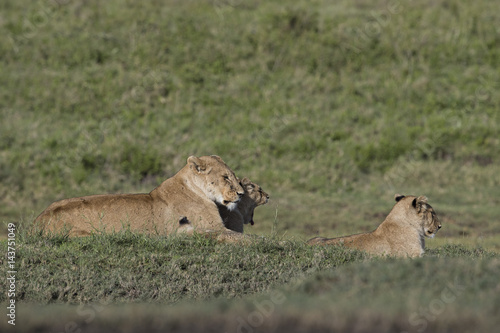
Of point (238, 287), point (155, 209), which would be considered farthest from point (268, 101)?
point (238, 287)

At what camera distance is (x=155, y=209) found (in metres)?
9.85

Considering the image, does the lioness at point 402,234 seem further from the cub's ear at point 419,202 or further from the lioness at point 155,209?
the lioness at point 155,209

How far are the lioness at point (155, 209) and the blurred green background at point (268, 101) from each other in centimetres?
794

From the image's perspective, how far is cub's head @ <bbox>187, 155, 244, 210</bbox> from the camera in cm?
1012

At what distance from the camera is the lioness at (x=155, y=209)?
9.70 metres

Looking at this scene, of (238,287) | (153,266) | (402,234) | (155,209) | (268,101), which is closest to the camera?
(238,287)

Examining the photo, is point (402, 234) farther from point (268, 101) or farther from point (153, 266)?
point (268, 101)

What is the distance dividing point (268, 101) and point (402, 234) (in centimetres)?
1536

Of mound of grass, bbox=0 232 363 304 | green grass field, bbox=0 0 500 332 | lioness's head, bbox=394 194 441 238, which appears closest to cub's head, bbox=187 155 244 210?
mound of grass, bbox=0 232 363 304

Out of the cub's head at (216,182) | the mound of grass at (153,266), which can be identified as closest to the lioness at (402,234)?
the mound of grass at (153,266)

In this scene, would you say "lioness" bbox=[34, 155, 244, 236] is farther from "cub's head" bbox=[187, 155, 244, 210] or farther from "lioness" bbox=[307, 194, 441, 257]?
"lioness" bbox=[307, 194, 441, 257]

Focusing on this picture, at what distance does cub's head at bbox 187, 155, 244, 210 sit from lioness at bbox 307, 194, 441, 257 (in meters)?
1.11

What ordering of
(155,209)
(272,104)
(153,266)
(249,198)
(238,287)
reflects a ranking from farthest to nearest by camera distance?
(272,104)
(249,198)
(155,209)
(153,266)
(238,287)

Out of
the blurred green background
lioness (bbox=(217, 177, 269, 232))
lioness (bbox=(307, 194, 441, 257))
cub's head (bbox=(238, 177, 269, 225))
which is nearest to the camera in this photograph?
lioness (bbox=(307, 194, 441, 257))
